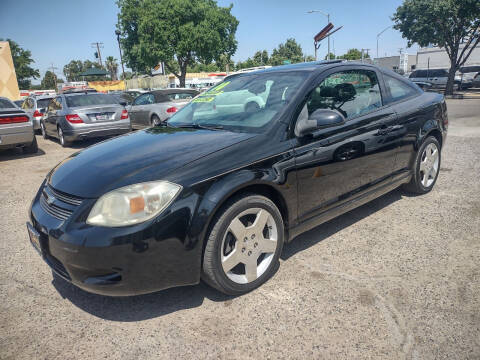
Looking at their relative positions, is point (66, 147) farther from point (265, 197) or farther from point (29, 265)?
point (265, 197)

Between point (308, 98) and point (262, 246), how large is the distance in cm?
126

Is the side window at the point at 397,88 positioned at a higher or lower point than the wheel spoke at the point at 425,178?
higher

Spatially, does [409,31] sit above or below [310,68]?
Answer: above

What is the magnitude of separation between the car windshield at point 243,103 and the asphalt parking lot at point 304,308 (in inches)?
47.4

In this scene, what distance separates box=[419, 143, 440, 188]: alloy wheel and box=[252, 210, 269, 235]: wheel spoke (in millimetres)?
2536

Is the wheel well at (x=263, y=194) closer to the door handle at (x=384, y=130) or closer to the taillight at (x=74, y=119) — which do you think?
the door handle at (x=384, y=130)

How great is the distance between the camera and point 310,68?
323cm

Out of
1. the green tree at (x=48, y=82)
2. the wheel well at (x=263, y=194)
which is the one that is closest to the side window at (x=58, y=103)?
the wheel well at (x=263, y=194)

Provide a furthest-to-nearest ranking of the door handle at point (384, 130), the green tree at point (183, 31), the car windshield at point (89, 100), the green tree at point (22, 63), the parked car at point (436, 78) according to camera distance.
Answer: the green tree at point (22, 63) → the green tree at point (183, 31) → the parked car at point (436, 78) → the car windshield at point (89, 100) → the door handle at point (384, 130)

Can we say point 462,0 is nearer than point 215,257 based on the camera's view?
No

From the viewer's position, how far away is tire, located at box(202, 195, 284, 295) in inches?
91.4

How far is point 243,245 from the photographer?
2.48 metres

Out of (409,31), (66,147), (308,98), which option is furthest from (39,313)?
(409,31)

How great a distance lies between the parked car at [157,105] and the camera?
32.9 feet
